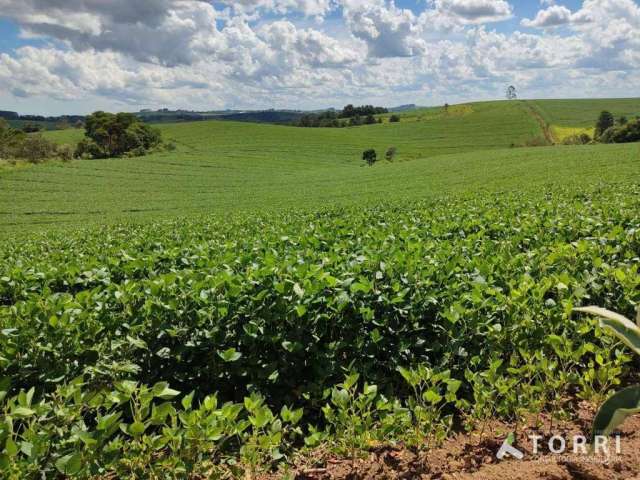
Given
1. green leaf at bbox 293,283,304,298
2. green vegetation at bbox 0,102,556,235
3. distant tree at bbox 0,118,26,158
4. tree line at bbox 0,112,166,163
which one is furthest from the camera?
tree line at bbox 0,112,166,163

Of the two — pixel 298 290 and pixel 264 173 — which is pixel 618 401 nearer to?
pixel 298 290

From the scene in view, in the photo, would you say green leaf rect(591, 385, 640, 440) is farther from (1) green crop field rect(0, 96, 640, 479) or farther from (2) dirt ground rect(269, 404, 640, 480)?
(1) green crop field rect(0, 96, 640, 479)

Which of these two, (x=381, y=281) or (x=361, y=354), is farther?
(x=381, y=281)

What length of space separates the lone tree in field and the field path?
87.1 meters

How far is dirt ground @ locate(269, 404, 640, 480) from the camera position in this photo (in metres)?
2.44

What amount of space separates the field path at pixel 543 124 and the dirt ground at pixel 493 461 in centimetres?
10333

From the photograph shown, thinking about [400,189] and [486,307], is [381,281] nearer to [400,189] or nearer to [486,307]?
[486,307]

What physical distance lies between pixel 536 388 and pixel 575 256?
2.26m

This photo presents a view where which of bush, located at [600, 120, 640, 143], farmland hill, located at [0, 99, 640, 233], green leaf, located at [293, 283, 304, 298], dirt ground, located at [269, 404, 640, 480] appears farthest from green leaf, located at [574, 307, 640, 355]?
bush, located at [600, 120, 640, 143]

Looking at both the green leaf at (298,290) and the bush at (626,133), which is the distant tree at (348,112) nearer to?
the bush at (626,133)

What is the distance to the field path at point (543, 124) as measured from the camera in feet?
323

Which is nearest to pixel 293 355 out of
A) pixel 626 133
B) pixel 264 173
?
pixel 264 173

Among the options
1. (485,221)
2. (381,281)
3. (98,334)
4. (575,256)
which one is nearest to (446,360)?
(381,281)

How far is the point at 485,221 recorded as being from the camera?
350 inches
